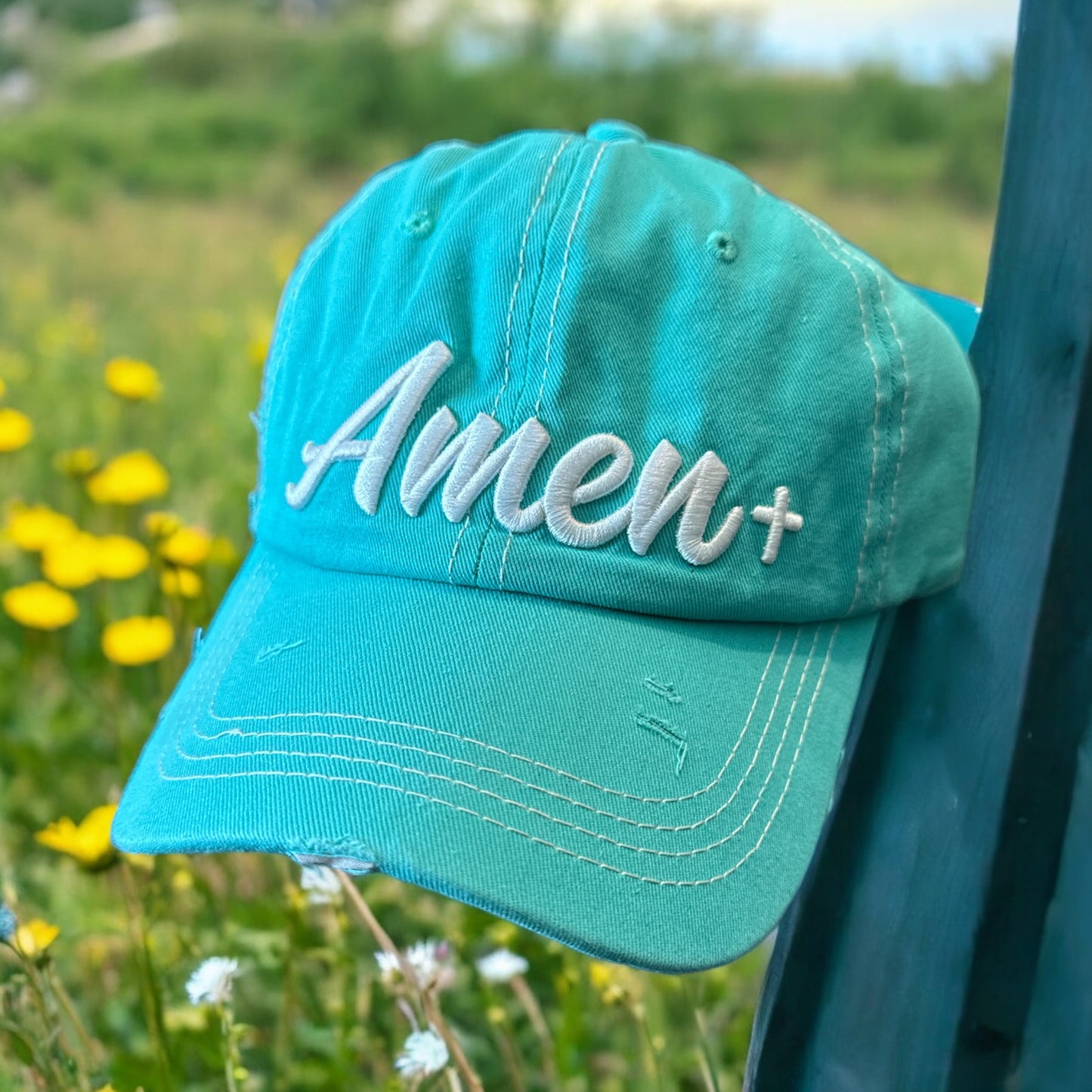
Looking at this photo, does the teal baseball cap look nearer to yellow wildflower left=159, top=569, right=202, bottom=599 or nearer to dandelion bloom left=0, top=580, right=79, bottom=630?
yellow wildflower left=159, top=569, right=202, bottom=599

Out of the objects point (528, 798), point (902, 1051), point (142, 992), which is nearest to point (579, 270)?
point (528, 798)

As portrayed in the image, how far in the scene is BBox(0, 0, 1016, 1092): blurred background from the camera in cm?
100

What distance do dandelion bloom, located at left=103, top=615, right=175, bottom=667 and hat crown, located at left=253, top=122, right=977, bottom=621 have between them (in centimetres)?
64

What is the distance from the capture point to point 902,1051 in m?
0.70

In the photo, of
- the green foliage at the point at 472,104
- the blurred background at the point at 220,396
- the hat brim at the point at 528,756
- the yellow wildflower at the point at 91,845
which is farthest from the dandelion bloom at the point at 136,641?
the green foliage at the point at 472,104

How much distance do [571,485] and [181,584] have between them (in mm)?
693

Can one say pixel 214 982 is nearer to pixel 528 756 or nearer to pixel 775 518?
pixel 528 756

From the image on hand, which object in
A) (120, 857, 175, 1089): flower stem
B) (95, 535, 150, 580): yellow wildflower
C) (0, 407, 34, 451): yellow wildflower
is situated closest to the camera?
(120, 857, 175, 1089): flower stem

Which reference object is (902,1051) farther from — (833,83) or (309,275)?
(833,83)

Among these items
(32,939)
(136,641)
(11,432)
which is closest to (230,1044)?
(32,939)

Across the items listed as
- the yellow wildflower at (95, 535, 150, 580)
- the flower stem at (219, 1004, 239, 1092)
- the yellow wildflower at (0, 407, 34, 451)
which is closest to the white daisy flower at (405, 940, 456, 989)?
the flower stem at (219, 1004, 239, 1092)

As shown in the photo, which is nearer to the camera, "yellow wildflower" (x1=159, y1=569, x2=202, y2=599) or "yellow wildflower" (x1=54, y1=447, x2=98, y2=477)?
"yellow wildflower" (x1=159, y1=569, x2=202, y2=599)

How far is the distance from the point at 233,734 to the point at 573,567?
218mm

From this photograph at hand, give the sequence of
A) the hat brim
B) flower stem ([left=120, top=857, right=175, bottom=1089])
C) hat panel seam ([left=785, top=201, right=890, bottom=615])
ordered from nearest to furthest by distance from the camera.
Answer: the hat brim
hat panel seam ([left=785, top=201, right=890, bottom=615])
flower stem ([left=120, top=857, right=175, bottom=1089])
